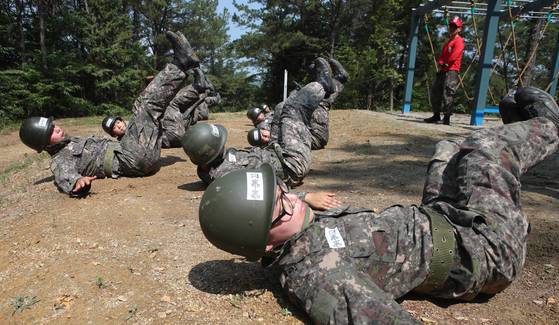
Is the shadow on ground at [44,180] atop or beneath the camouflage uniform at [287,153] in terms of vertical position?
beneath

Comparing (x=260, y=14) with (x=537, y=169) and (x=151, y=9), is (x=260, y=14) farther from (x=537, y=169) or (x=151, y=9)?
(x=537, y=169)

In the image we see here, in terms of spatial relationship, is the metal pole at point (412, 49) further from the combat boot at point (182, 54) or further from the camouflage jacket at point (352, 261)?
the camouflage jacket at point (352, 261)

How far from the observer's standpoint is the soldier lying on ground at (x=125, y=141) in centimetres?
526

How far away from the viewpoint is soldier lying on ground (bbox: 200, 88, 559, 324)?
2070mm

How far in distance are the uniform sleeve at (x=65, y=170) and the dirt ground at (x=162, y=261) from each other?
17cm

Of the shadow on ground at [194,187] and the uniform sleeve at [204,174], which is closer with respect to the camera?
the uniform sleeve at [204,174]

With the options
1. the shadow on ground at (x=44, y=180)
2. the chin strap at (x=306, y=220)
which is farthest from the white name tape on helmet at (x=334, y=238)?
the shadow on ground at (x=44, y=180)

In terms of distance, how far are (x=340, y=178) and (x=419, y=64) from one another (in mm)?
24760

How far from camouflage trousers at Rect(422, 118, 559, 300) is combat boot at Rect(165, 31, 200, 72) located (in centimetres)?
416

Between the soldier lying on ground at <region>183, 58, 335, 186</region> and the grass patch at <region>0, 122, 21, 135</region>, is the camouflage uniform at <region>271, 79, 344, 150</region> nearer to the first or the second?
the soldier lying on ground at <region>183, 58, 335, 186</region>

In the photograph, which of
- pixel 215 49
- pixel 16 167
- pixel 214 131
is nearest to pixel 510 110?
pixel 214 131

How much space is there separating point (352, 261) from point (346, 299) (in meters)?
0.30

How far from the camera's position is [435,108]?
30.6 feet

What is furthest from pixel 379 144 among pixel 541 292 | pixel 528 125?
pixel 541 292
